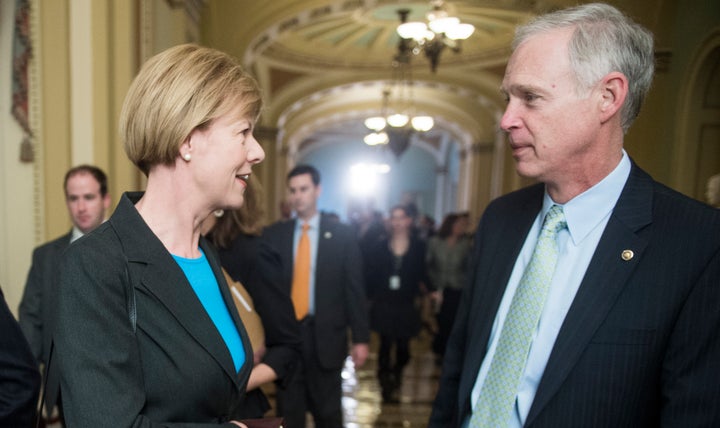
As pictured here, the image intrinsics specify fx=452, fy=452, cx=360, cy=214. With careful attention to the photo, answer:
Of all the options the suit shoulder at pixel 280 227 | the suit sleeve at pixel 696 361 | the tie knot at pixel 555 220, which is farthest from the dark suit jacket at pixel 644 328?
the suit shoulder at pixel 280 227

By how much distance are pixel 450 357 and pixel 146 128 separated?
1.17 meters

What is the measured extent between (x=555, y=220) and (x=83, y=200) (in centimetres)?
234

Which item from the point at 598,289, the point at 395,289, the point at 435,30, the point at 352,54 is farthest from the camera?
the point at 352,54

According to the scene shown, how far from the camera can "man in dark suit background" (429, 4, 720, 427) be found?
993mm

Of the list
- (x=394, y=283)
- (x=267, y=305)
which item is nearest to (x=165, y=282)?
(x=267, y=305)

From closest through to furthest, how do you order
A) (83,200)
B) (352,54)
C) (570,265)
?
1. (570,265)
2. (83,200)
3. (352,54)

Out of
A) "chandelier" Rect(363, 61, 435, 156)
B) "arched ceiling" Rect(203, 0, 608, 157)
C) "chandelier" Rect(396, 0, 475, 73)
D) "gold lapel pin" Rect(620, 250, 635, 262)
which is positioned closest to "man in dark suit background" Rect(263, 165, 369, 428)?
"gold lapel pin" Rect(620, 250, 635, 262)

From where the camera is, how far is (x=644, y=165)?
4.88m

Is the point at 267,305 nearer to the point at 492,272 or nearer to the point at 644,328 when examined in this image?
the point at 492,272

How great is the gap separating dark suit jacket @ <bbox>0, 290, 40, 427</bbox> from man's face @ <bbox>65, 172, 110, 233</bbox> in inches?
59.5

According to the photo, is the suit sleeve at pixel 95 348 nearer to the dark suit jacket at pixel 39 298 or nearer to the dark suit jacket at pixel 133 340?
the dark suit jacket at pixel 133 340

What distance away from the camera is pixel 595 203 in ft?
3.84

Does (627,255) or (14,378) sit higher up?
(627,255)

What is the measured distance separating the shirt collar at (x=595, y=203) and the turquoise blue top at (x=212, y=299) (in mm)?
907
